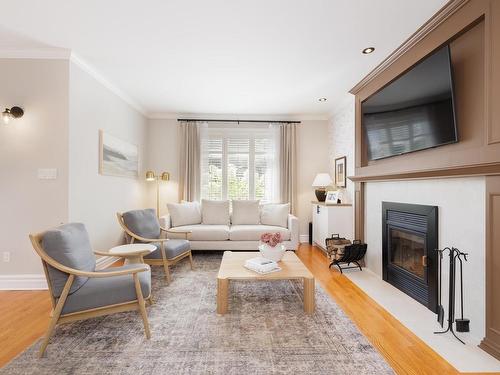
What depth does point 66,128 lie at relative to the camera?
10.2 ft

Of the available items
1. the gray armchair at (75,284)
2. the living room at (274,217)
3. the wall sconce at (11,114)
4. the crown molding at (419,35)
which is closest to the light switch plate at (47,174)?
the living room at (274,217)

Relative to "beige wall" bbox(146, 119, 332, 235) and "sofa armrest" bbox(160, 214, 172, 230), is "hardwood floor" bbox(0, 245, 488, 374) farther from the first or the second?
"beige wall" bbox(146, 119, 332, 235)

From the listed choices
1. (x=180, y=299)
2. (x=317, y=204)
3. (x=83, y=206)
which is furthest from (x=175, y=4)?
(x=317, y=204)

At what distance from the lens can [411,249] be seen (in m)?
2.96

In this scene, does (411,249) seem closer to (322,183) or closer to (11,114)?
(322,183)

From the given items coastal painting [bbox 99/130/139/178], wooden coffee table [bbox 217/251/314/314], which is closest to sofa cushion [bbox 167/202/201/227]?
coastal painting [bbox 99/130/139/178]

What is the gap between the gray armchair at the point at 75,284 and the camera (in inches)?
75.4

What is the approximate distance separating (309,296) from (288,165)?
3461mm

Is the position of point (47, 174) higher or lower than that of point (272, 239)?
higher

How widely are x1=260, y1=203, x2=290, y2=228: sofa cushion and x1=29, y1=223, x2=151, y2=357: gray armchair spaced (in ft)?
10.4

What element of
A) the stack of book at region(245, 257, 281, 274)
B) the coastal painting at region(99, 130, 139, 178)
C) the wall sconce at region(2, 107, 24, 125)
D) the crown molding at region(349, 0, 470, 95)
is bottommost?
the stack of book at region(245, 257, 281, 274)

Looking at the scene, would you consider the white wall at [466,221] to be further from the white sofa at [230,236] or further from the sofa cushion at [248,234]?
the sofa cushion at [248,234]

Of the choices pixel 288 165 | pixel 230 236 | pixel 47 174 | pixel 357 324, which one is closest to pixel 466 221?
pixel 357 324

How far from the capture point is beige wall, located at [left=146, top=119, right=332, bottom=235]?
225 inches
